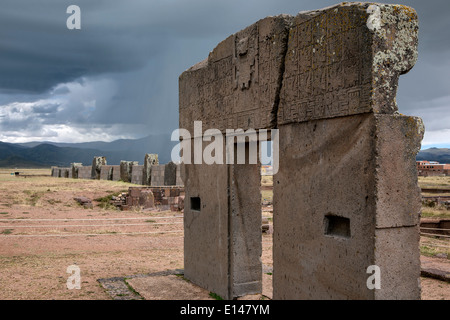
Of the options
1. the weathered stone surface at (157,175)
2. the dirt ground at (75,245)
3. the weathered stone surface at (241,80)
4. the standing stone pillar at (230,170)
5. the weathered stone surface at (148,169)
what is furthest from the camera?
the weathered stone surface at (148,169)

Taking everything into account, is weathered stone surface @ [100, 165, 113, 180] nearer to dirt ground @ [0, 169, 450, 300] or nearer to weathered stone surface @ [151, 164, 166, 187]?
weathered stone surface @ [151, 164, 166, 187]

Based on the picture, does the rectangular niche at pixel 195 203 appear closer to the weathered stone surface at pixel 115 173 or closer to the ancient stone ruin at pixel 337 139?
the ancient stone ruin at pixel 337 139

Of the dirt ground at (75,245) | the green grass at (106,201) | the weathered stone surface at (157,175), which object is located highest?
the weathered stone surface at (157,175)

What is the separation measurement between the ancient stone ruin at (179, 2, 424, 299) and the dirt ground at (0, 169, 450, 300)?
9.82 ft

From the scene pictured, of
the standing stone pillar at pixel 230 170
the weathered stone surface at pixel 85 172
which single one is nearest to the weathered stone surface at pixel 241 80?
the standing stone pillar at pixel 230 170

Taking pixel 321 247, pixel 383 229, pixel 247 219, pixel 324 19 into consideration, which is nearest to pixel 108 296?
pixel 247 219

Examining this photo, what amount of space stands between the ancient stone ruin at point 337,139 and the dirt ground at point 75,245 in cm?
299

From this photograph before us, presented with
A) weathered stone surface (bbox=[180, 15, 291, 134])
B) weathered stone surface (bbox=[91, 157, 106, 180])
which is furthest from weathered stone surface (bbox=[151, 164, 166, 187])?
weathered stone surface (bbox=[180, 15, 291, 134])

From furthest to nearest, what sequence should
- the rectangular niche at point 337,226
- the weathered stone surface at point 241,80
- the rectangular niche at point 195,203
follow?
the rectangular niche at point 195,203
the weathered stone surface at point 241,80
the rectangular niche at point 337,226

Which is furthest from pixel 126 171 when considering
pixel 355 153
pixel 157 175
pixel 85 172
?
pixel 355 153

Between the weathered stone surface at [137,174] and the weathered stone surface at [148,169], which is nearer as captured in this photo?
the weathered stone surface at [148,169]

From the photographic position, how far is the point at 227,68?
20.5 ft

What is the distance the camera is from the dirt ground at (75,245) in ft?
23.2

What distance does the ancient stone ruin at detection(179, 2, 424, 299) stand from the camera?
155 inches
